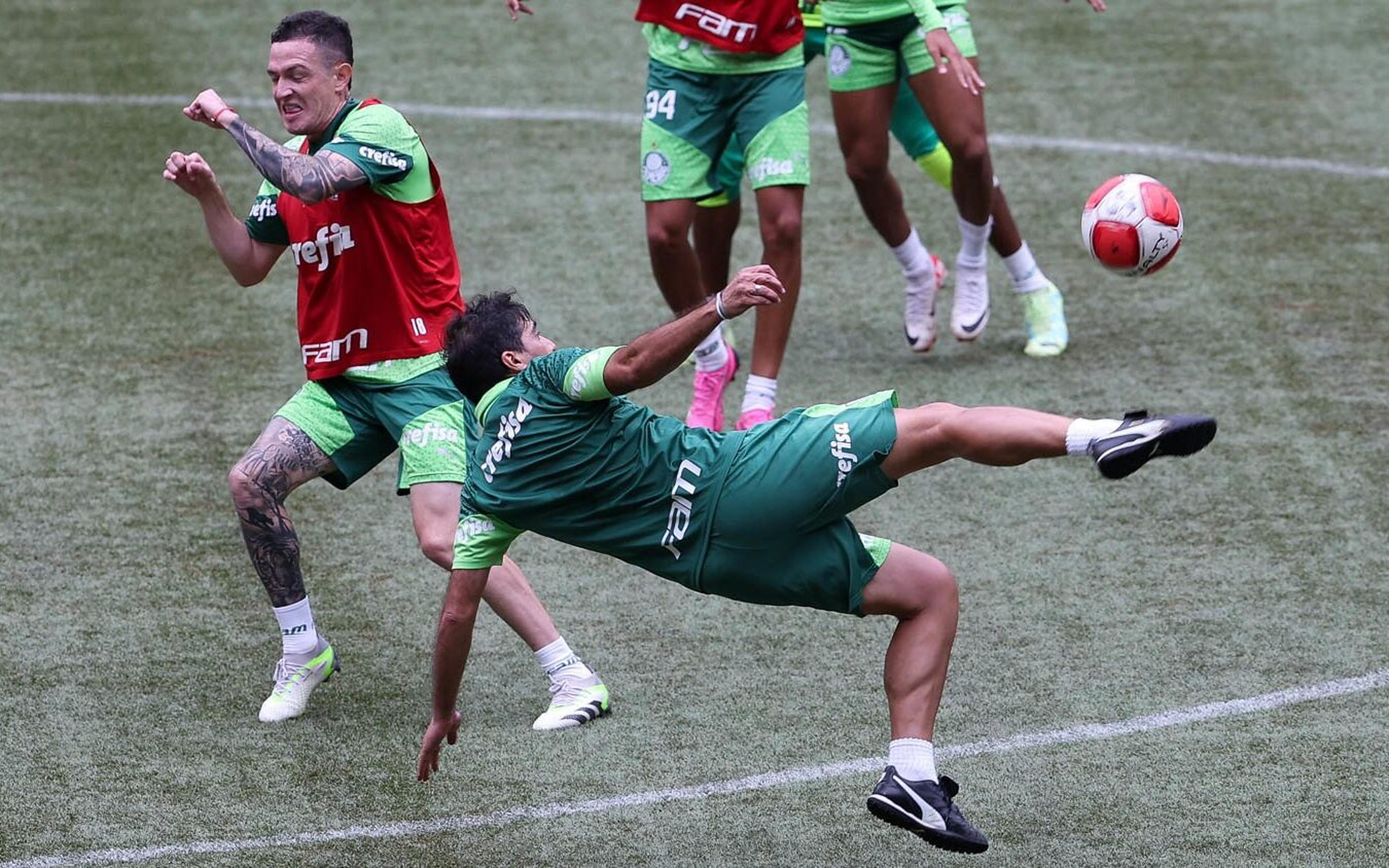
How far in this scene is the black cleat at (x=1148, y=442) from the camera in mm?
Answer: 4789

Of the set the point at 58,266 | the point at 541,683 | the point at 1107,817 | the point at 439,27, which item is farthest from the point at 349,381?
the point at 439,27

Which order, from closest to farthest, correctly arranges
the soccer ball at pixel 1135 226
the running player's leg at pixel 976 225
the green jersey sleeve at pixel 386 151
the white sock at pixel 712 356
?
the green jersey sleeve at pixel 386 151 < the soccer ball at pixel 1135 226 < the white sock at pixel 712 356 < the running player's leg at pixel 976 225

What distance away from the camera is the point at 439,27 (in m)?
14.1

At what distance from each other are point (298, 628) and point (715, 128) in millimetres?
2959

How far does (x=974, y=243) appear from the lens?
9.14 metres

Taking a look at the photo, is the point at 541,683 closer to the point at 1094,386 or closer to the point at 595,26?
the point at 1094,386

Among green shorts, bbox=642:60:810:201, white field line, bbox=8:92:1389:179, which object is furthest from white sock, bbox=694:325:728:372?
white field line, bbox=8:92:1389:179

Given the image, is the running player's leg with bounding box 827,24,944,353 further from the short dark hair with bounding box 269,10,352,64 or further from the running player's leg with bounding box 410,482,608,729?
the running player's leg with bounding box 410,482,608,729

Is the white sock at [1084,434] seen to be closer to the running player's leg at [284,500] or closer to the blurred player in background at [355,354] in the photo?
the blurred player in background at [355,354]

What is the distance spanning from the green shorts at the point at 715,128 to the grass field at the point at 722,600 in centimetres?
107

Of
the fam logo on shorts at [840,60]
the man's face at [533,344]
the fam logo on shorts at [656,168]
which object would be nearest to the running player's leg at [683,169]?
the fam logo on shorts at [656,168]

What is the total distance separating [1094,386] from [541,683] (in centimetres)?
331

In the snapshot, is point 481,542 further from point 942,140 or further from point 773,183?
point 942,140

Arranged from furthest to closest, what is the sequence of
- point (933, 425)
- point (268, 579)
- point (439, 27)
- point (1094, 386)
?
point (439, 27)
point (1094, 386)
point (268, 579)
point (933, 425)
